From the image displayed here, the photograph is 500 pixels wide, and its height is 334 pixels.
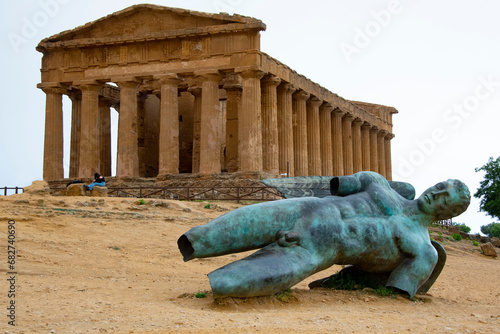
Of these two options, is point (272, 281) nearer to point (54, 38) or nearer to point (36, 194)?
point (36, 194)

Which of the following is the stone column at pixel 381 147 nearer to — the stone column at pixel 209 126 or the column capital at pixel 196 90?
the column capital at pixel 196 90

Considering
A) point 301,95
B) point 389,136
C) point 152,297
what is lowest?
point 152,297

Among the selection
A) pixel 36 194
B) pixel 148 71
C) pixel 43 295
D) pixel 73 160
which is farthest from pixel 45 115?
pixel 43 295

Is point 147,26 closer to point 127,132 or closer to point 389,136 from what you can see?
point 127,132

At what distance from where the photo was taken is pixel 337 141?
4016 centimetres

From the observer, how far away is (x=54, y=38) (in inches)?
1336

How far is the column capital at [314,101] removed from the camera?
119 ft

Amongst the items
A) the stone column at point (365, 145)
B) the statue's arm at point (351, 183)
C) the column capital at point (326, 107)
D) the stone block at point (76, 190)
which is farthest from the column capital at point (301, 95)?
the statue's arm at point (351, 183)

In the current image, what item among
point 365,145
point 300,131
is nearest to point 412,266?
point 300,131

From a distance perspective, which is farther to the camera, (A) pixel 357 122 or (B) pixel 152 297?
(A) pixel 357 122

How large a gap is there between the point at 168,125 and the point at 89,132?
4509 mm

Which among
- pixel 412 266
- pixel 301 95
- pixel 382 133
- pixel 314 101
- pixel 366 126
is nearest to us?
pixel 412 266

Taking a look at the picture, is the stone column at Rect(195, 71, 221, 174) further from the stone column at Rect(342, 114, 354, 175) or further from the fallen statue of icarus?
the fallen statue of icarus

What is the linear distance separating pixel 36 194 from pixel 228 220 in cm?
1569
